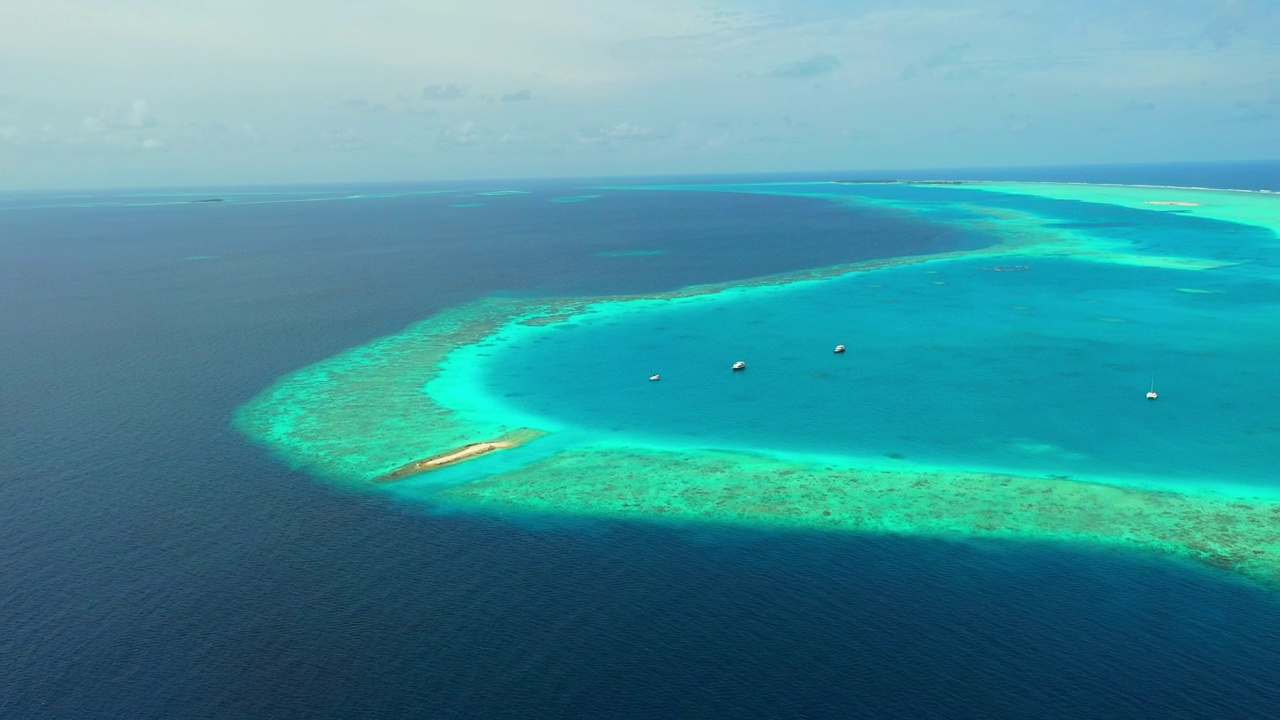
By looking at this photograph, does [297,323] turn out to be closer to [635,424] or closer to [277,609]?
[635,424]

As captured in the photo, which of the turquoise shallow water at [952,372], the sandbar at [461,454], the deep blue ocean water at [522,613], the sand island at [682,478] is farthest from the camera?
the turquoise shallow water at [952,372]

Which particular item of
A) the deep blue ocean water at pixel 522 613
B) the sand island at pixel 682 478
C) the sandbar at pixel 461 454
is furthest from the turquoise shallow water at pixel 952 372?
the deep blue ocean water at pixel 522 613

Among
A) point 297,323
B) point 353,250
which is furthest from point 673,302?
point 353,250

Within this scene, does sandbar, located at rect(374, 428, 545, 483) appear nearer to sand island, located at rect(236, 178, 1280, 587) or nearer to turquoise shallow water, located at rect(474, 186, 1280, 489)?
sand island, located at rect(236, 178, 1280, 587)

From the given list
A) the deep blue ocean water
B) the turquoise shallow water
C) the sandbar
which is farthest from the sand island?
the deep blue ocean water

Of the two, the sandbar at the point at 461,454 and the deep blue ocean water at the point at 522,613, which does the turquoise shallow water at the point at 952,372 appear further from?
the deep blue ocean water at the point at 522,613

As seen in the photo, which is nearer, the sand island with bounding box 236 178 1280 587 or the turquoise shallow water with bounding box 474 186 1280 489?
the sand island with bounding box 236 178 1280 587

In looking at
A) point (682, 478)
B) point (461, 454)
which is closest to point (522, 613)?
point (682, 478)

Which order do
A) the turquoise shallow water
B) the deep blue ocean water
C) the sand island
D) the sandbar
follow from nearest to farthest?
the deep blue ocean water → the sand island → the sandbar → the turquoise shallow water

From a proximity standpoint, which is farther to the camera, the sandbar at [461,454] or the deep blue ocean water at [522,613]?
the sandbar at [461,454]
